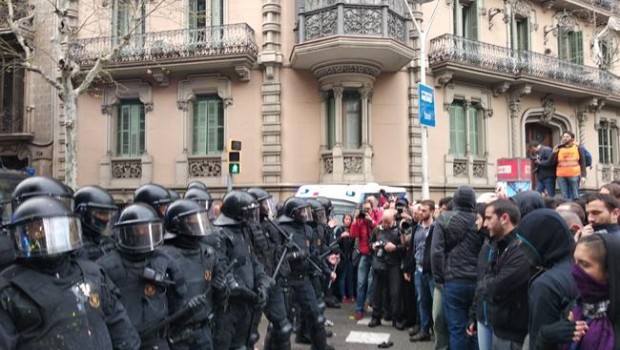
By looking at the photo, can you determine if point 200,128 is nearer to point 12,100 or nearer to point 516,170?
point 12,100

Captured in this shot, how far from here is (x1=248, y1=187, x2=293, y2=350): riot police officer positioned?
598cm

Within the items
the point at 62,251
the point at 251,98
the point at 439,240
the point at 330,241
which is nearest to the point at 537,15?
the point at 251,98

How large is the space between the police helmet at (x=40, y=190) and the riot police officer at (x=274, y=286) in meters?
2.31

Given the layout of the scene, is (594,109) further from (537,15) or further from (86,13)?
(86,13)

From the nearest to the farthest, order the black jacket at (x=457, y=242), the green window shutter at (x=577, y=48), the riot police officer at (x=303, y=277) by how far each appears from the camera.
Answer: the black jacket at (x=457, y=242) < the riot police officer at (x=303, y=277) < the green window shutter at (x=577, y=48)

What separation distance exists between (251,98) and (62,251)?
45.7 feet

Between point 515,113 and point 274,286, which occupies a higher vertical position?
point 515,113

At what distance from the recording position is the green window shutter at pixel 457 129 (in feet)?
58.4

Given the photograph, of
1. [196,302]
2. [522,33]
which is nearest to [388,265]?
[196,302]

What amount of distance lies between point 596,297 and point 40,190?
3543mm

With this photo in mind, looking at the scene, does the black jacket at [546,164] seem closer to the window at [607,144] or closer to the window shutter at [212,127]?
the window shutter at [212,127]

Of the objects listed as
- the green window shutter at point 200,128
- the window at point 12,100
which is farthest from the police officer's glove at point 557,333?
the window at point 12,100

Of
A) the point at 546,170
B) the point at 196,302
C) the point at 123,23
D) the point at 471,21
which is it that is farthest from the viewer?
the point at 471,21

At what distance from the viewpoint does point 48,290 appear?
8.90 feet
